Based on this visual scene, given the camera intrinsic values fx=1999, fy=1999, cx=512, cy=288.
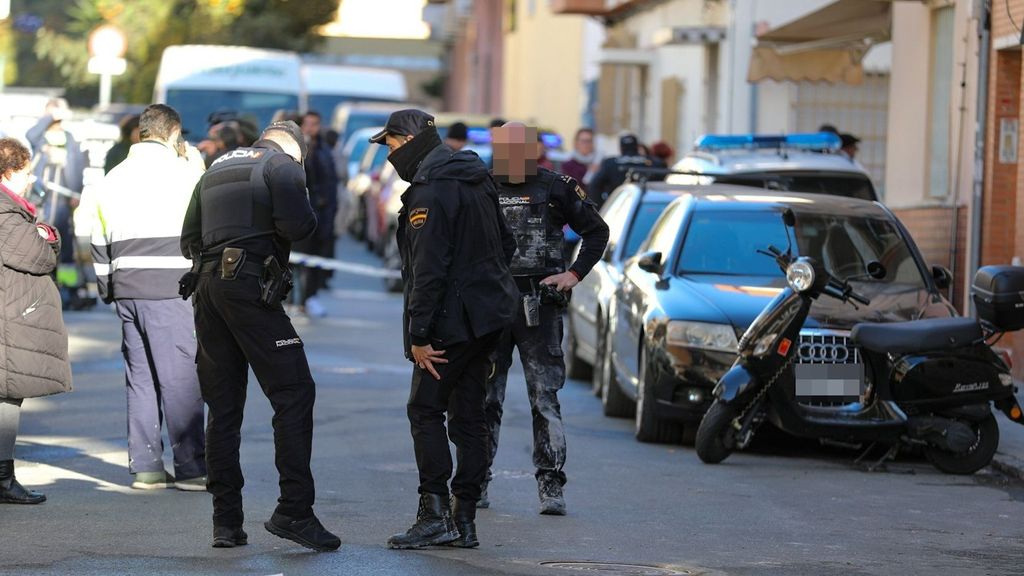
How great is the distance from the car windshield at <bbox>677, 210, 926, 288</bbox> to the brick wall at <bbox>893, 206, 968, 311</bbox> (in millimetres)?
4031

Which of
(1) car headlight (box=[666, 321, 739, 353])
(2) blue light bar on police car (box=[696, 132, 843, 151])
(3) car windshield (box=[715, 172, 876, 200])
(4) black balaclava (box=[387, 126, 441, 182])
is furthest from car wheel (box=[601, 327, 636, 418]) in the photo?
(4) black balaclava (box=[387, 126, 441, 182])

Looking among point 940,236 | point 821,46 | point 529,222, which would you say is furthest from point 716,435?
point 821,46

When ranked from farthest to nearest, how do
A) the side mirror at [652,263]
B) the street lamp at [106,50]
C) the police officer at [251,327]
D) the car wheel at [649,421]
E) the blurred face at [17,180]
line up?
the street lamp at [106,50], the side mirror at [652,263], the car wheel at [649,421], the blurred face at [17,180], the police officer at [251,327]

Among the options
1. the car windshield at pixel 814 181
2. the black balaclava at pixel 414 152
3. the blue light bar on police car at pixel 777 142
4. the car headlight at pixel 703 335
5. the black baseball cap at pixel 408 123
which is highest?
the black baseball cap at pixel 408 123

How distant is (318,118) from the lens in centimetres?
2016

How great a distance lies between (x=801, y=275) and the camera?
1106cm

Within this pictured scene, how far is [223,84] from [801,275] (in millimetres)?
22262

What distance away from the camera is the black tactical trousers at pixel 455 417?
820cm

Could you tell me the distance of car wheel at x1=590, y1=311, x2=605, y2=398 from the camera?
47.1 feet

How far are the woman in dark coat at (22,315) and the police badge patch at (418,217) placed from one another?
2.22m

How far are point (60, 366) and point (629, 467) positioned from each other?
3283 mm

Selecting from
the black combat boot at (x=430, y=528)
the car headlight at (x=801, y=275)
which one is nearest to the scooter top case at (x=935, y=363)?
the car headlight at (x=801, y=275)

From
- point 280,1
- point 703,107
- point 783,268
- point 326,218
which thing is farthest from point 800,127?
point 280,1

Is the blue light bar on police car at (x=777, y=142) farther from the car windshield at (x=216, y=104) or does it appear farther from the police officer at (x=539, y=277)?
the car windshield at (x=216, y=104)
